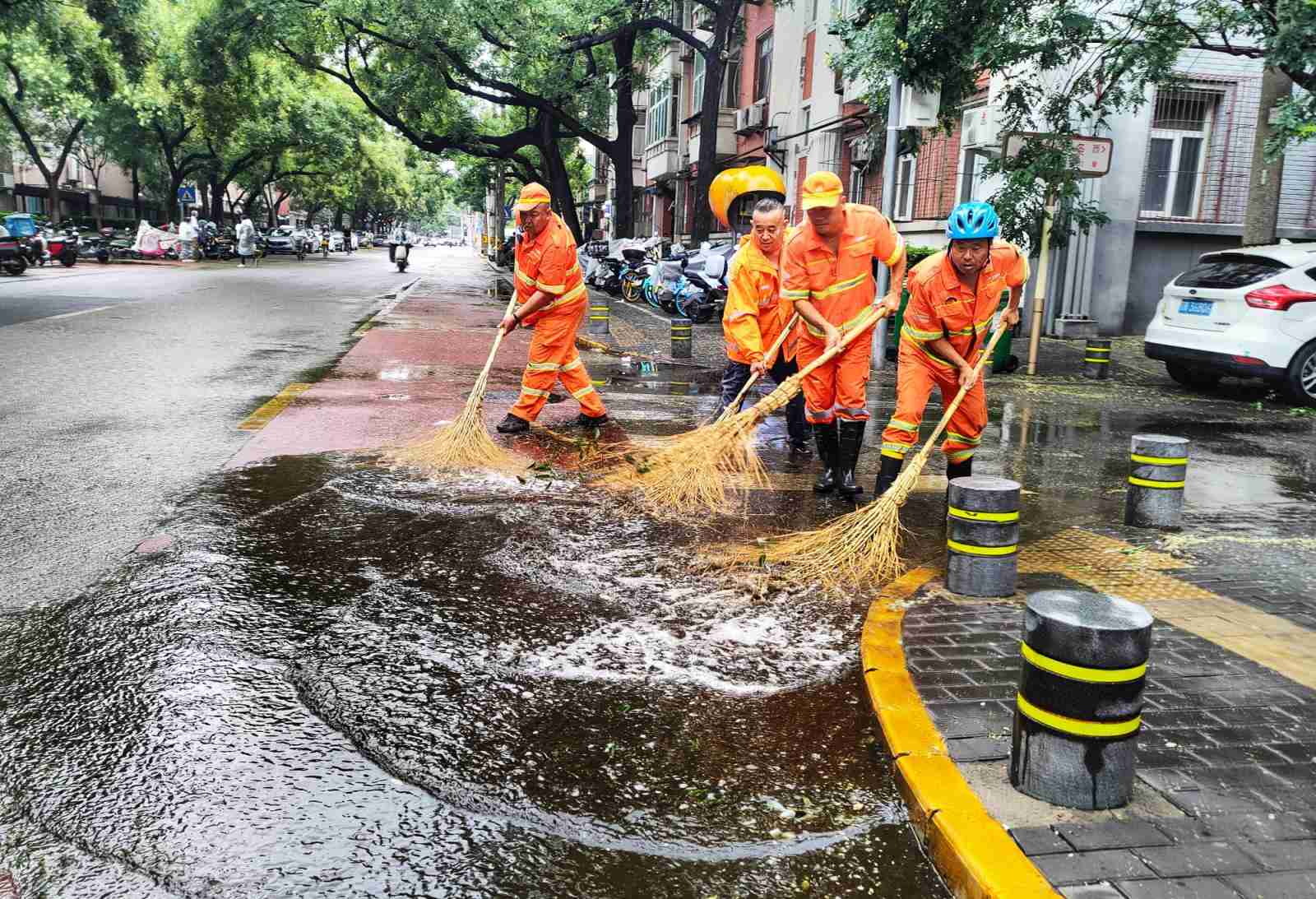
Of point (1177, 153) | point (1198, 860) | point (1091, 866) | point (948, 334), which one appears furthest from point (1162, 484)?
point (1177, 153)

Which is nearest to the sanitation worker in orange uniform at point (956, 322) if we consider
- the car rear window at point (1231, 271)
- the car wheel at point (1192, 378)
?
the car rear window at point (1231, 271)

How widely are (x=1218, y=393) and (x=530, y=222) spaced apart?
876 centimetres

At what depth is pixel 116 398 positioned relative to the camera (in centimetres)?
874

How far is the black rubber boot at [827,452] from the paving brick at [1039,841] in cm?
383

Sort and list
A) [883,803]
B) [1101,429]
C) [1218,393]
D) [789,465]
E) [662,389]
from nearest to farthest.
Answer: [883,803] < [789,465] < [1101,429] < [662,389] < [1218,393]

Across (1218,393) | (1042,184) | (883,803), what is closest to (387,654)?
(883,803)

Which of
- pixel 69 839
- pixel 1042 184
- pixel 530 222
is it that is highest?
pixel 1042 184

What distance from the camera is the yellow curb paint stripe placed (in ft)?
25.9

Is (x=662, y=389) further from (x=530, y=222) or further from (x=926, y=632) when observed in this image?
(x=926, y=632)

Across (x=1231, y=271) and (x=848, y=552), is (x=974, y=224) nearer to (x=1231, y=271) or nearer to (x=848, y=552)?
(x=848, y=552)

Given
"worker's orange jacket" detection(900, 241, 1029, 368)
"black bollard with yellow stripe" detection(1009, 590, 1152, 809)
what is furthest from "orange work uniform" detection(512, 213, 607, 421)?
"black bollard with yellow stripe" detection(1009, 590, 1152, 809)

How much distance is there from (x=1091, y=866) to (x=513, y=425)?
5.91 m

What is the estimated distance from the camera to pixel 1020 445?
8.48 m

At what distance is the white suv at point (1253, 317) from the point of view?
10477 mm
